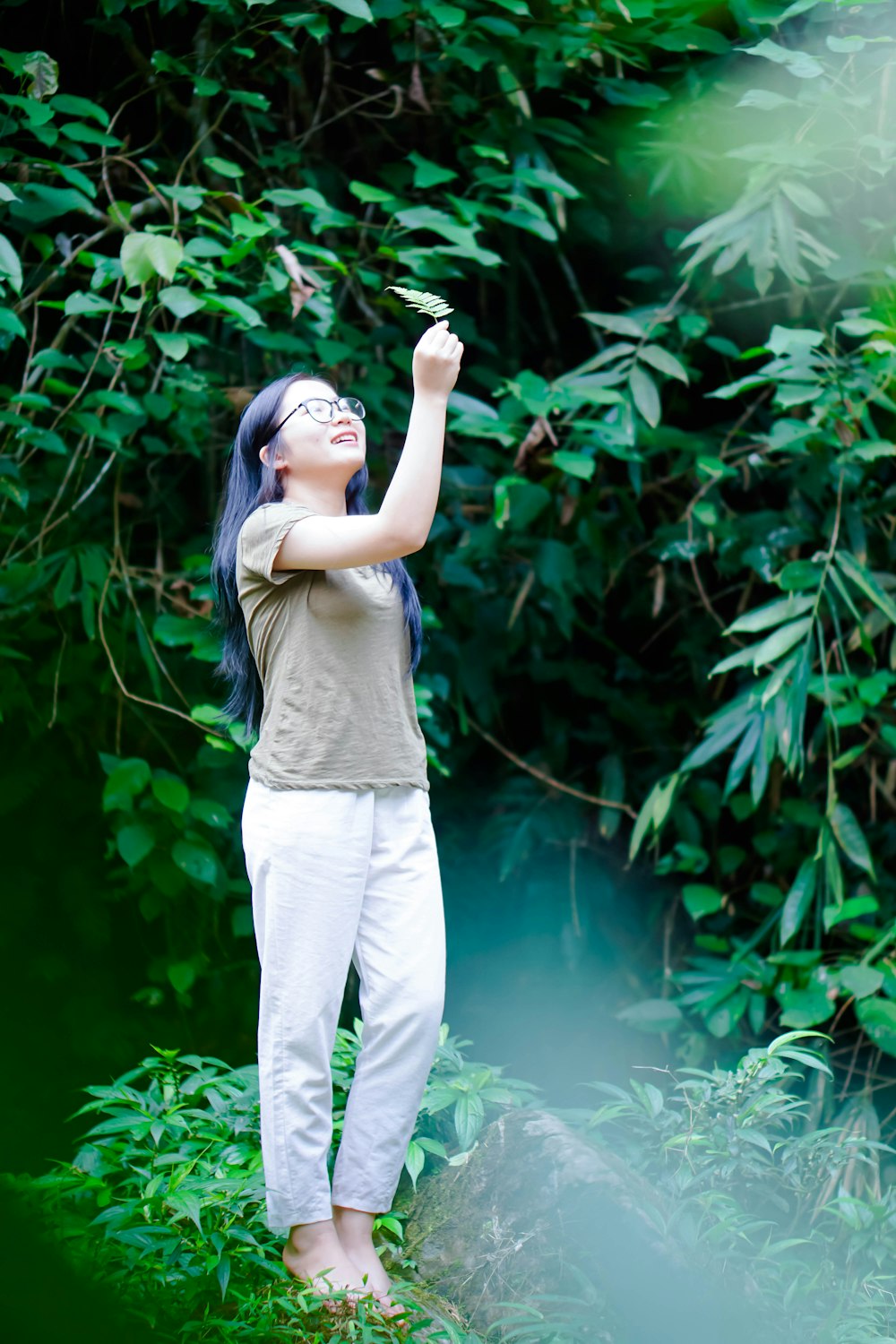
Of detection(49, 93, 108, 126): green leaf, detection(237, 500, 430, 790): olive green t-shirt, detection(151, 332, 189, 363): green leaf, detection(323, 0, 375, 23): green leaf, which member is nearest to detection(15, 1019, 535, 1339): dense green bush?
detection(237, 500, 430, 790): olive green t-shirt

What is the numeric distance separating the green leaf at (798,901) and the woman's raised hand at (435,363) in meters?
1.62

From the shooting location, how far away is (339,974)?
160cm

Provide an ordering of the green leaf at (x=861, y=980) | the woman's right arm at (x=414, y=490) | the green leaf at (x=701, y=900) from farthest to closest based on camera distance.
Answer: the green leaf at (x=701, y=900) < the green leaf at (x=861, y=980) < the woman's right arm at (x=414, y=490)

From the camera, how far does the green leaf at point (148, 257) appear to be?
2088 millimetres

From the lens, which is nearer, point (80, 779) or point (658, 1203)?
point (658, 1203)

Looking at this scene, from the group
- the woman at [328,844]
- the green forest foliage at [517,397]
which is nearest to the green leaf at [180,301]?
the green forest foliage at [517,397]

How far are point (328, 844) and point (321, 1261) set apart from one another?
57 cm

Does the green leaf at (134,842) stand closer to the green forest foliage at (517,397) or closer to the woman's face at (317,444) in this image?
the green forest foliage at (517,397)

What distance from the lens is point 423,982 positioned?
1.63 meters

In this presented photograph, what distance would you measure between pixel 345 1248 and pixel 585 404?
202 cm

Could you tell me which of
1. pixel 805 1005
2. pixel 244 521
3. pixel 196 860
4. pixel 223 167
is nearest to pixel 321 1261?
pixel 196 860

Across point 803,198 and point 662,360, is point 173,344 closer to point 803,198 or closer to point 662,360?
point 662,360

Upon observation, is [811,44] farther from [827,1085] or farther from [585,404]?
[827,1085]

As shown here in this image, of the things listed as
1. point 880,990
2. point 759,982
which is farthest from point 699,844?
point 880,990
